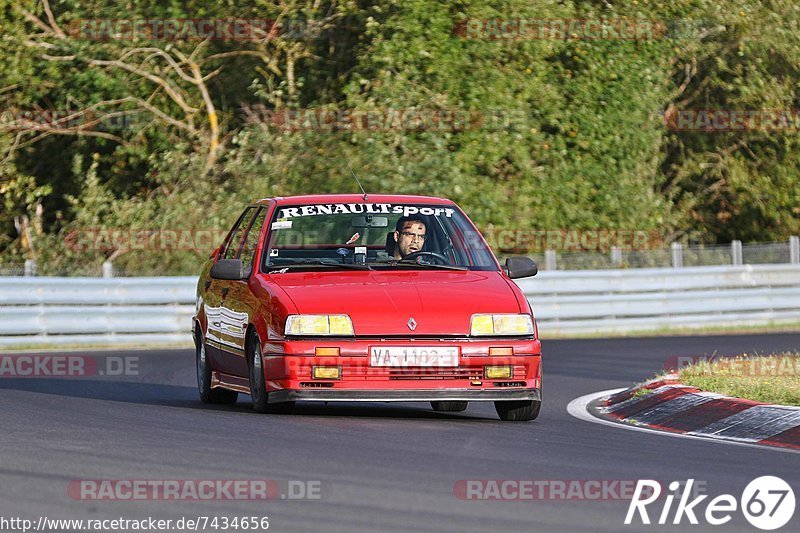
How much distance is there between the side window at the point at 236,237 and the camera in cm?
1275

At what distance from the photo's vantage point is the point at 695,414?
11.2 metres

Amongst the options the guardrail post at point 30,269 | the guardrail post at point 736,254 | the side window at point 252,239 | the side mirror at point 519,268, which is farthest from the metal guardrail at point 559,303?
the side mirror at point 519,268

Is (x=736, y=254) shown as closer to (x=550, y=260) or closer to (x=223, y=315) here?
(x=550, y=260)

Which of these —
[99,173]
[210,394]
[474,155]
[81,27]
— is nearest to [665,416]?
[210,394]

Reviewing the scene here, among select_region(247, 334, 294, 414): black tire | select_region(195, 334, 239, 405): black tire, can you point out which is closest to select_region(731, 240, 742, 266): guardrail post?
select_region(195, 334, 239, 405): black tire

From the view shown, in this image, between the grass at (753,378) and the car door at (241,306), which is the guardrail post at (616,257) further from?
the car door at (241,306)

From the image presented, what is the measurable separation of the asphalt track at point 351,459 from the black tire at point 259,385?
114 millimetres

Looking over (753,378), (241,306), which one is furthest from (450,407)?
(753,378)

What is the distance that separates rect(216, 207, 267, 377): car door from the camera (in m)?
11.4

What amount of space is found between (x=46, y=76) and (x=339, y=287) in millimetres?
22531

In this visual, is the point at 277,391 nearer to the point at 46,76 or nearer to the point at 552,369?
the point at 552,369

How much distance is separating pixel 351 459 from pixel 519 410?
292cm

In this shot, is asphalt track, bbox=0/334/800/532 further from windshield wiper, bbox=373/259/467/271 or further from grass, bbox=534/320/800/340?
grass, bbox=534/320/800/340

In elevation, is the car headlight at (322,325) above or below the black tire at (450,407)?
above
